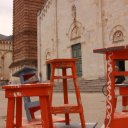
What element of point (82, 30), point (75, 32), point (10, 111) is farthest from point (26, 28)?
point (10, 111)

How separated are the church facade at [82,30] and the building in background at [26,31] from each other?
6.09ft

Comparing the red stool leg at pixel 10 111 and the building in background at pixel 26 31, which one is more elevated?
the building in background at pixel 26 31

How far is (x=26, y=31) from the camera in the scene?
32438 millimetres

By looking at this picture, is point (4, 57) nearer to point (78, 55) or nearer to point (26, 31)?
point (26, 31)

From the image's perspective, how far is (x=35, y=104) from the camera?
4695mm

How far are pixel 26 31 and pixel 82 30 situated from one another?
9.51 metres

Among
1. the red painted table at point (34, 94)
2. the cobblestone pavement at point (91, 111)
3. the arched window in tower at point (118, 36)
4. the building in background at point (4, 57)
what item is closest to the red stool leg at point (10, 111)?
the red painted table at point (34, 94)

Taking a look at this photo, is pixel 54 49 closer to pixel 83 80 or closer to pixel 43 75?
pixel 43 75

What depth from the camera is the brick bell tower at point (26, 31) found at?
32.2m

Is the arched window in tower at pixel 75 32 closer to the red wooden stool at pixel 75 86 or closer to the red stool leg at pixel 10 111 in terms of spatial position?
the red wooden stool at pixel 75 86

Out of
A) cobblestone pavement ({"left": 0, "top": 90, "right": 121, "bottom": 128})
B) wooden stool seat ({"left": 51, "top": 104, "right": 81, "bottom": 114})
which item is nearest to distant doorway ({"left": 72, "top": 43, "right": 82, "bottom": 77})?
cobblestone pavement ({"left": 0, "top": 90, "right": 121, "bottom": 128})

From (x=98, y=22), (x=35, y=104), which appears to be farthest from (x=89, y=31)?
(x=35, y=104)

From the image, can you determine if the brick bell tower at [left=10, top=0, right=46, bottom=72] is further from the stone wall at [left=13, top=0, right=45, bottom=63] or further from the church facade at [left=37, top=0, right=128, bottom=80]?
the church facade at [left=37, top=0, right=128, bottom=80]

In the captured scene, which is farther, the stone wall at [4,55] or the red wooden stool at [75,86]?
the stone wall at [4,55]
